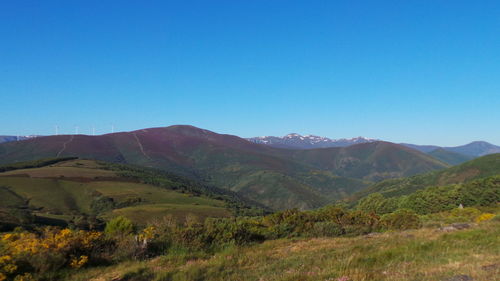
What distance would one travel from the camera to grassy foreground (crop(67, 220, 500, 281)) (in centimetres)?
649

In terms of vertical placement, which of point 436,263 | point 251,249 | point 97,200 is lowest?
point 97,200

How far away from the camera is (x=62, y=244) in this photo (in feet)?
28.7

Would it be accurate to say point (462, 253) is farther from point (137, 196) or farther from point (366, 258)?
point (137, 196)

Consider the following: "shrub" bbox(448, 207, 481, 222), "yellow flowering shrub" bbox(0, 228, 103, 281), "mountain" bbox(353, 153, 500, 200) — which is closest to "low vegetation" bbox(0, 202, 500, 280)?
"yellow flowering shrub" bbox(0, 228, 103, 281)

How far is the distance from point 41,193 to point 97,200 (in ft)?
60.0

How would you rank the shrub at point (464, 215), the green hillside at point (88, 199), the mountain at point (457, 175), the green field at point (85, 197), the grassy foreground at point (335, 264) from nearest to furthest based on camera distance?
1. the grassy foreground at point (335, 264)
2. the shrub at point (464, 215)
3. the green hillside at point (88, 199)
4. the green field at point (85, 197)
5. the mountain at point (457, 175)

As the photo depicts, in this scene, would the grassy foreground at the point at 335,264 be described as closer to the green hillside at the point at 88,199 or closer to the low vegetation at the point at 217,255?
the low vegetation at the point at 217,255

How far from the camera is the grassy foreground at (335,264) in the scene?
21.3 feet

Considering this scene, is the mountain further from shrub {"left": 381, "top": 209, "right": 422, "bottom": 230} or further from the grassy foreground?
the grassy foreground

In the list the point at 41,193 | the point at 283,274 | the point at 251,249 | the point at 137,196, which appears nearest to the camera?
the point at 283,274

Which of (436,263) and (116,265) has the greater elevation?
(436,263)

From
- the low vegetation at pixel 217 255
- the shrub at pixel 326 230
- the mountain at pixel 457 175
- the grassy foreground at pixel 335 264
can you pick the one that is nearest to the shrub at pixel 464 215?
the shrub at pixel 326 230

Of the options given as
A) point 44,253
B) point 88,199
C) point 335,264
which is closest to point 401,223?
point 335,264

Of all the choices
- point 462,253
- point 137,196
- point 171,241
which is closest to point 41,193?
point 137,196
